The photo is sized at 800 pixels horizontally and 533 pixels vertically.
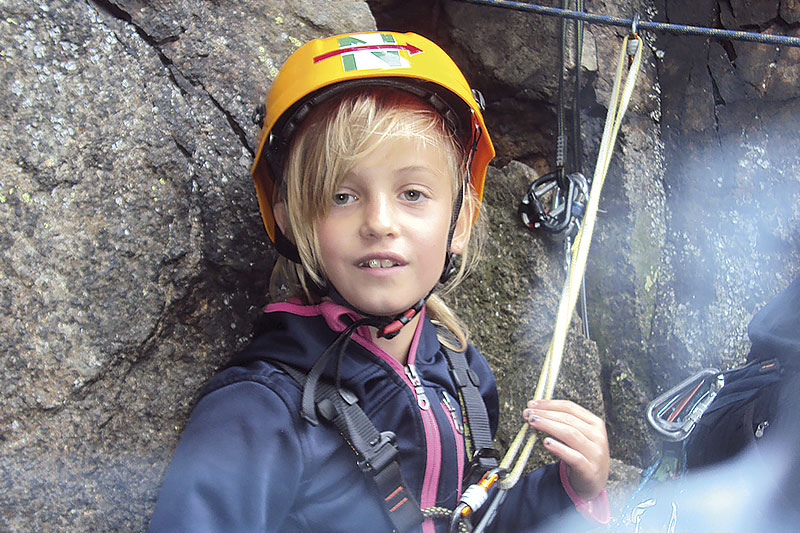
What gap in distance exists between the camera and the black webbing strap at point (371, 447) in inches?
46.1

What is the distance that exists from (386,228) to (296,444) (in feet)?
1.39

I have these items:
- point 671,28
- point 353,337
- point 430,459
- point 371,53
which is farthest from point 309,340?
point 671,28

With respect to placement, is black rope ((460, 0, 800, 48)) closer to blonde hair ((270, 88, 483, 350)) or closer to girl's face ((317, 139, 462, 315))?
blonde hair ((270, 88, 483, 350))

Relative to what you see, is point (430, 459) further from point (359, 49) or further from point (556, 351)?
point (359, 49)

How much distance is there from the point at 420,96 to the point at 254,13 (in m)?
0.63

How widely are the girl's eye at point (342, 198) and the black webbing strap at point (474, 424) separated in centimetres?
51

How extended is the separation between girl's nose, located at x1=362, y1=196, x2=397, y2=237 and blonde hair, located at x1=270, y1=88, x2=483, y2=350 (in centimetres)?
8

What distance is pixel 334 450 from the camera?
3.91ft

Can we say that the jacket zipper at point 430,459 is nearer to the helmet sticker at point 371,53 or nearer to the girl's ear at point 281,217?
the girl's ear at point 281,217

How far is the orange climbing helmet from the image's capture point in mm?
1214

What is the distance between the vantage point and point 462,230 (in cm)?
150

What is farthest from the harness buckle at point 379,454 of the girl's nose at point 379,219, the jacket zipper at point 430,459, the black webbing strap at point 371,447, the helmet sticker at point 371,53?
the helmet sticker at point 371,53

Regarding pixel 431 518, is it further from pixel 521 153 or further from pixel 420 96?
pixel 521 153

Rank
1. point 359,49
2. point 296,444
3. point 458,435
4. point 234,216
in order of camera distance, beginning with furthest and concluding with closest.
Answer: point 234,216, point 458,435, point 359,49, point 296,444
